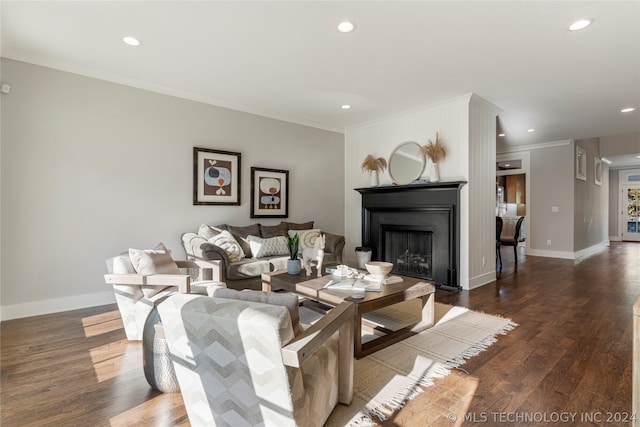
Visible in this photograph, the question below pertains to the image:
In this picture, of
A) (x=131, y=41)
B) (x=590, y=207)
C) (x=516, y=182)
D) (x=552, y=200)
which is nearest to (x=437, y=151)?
(x=131, y=41)

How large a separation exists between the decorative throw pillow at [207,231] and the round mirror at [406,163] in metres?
2.89

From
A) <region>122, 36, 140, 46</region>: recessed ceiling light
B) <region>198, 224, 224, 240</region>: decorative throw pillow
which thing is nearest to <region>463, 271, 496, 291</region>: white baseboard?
<region>198, 224, 224, 240</region>: decorative throw pillow

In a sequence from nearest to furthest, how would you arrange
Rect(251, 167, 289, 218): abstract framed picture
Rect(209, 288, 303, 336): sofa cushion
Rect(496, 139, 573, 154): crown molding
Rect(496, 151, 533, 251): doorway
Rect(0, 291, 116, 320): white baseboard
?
Rect(209, 288, 303, 336): sofa cushion, Rect(0, 291, 116, 320): white baseboard, Rect(251, 167, 289, 218): abstract framed picture, Rect(496, 139, 573, 154): crown molding, Rect(496, 151, 533, 251): doorway

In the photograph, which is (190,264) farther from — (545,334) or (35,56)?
(545,334)

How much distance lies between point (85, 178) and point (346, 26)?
10.3 feet

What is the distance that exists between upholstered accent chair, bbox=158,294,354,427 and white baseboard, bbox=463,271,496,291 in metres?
3.45

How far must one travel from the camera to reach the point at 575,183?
272 inches

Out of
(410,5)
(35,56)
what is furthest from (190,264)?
(410,5)

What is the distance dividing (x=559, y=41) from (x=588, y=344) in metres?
2.63

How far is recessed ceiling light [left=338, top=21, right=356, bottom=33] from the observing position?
2.56m

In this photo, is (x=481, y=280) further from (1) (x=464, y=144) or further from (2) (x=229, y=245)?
(2) (x=229, y=245)

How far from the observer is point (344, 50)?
9.86ft

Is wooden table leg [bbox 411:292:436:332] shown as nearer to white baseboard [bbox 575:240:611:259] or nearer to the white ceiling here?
the white ceiling

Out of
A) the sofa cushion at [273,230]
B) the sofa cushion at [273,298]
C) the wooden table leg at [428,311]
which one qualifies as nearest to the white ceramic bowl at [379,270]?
the wooden table leg at [428,311]
